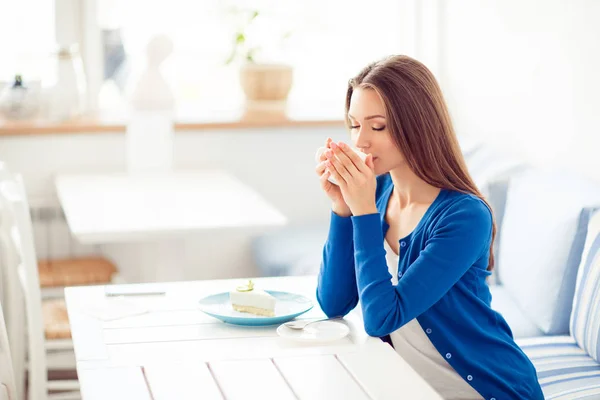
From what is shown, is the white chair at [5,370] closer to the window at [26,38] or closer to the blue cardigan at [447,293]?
the blue cardigan at [447,293]

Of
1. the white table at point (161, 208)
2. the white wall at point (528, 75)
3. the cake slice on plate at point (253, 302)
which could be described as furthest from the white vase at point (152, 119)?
the cake slice on plate at point (253, 302)

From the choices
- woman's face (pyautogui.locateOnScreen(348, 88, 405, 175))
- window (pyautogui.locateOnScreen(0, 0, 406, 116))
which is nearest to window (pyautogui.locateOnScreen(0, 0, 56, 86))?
window (pyautogui.locateOnScreen(0, 0, 406, 116))

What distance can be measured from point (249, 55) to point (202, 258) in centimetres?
78

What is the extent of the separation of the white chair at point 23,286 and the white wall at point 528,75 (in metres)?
1.46

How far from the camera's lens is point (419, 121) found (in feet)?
5.13

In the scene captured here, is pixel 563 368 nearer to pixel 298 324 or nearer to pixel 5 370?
pixel 298 324

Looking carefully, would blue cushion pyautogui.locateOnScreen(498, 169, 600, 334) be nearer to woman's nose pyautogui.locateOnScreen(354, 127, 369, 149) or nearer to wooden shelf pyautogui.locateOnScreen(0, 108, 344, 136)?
woman's nose pyautogui.locateOnScreen(354, 127, 369, 149)

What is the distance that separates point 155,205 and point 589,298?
1212 mm

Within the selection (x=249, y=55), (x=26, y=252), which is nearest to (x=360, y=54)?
(x=249, y=55)

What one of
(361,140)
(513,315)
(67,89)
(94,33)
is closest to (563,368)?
(513,315)

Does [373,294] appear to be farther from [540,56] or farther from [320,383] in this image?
[540,56]

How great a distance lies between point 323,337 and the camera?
4.94 feet

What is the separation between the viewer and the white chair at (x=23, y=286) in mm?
2039

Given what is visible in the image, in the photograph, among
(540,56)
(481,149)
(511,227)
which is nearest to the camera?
(511,227)
